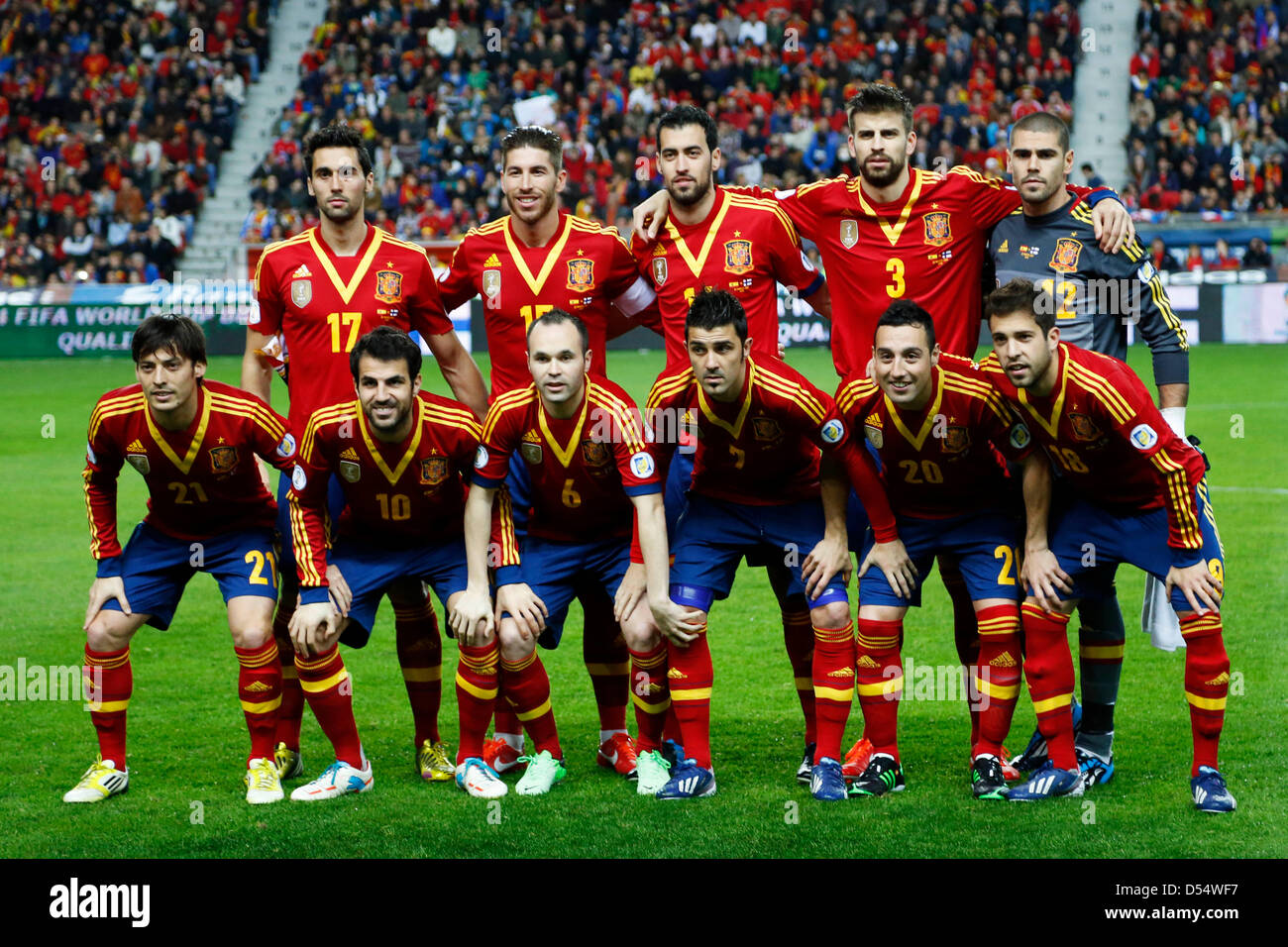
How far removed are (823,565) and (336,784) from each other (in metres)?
1.96

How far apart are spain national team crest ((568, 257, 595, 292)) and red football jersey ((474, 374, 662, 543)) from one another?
527 millimetres

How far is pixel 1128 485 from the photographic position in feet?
17.4

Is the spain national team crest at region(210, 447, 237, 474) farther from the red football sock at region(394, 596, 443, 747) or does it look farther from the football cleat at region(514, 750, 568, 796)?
the football cleat at region(514, 750, 568, 796)

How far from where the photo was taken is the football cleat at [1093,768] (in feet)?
17.9

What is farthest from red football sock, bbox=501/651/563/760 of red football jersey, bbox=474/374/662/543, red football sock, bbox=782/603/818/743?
red football sock, bbox=782/603/818/743

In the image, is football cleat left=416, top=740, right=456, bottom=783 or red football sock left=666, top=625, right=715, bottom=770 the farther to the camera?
football cleat left=416, top=740, right=456, bottom=783

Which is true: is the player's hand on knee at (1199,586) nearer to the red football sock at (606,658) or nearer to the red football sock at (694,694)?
the red football sock at (694,694)

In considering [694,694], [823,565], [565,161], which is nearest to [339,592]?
[694,694]

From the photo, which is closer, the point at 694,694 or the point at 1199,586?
the point at 1199,586

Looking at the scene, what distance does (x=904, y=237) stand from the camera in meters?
5.88

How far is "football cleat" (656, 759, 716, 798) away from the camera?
5285 mm

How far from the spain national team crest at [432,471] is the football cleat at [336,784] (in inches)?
43.1

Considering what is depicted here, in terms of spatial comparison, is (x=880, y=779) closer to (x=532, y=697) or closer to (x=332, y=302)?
(x=532, y=697)

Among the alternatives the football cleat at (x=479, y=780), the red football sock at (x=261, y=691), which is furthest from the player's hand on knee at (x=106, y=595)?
the football cleat at (x=479, y=780)
